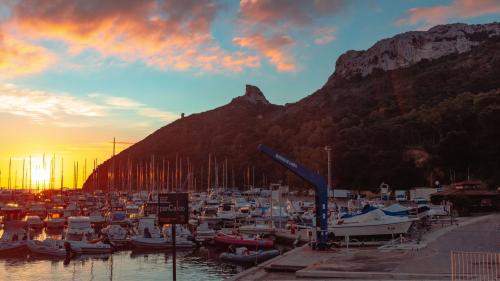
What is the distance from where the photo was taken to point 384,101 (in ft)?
575

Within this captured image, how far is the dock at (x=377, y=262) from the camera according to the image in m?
19.8

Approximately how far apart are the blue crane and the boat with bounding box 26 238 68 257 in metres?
24.6

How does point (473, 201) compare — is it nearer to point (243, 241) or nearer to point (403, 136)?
point (243, 241)

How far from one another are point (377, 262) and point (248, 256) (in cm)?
1664

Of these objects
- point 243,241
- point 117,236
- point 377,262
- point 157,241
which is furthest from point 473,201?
point 377,262

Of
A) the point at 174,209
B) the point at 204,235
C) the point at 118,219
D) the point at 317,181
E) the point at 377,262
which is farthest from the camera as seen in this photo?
the point at 118,219

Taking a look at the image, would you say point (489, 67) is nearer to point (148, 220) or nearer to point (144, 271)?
point (148, 220)

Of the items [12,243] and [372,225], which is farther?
[12,243]

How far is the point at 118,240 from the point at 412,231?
1076 inches

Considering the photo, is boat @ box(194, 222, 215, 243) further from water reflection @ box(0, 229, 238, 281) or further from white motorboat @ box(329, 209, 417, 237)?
white motorboat @ box(329, 209, 417, 237)

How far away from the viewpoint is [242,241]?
43906 mm

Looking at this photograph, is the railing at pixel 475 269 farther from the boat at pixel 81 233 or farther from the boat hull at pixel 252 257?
the boat at pixel 81 233

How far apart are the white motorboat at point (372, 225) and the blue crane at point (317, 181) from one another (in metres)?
5.40

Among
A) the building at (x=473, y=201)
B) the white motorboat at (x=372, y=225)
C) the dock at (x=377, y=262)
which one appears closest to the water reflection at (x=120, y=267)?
the white motorboat at (x=372, y=225)
